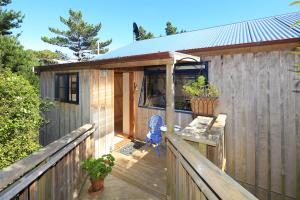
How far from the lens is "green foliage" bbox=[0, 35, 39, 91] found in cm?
1031

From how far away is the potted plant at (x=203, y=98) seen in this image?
3.74 meters

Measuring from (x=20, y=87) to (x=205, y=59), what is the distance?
14.6ft

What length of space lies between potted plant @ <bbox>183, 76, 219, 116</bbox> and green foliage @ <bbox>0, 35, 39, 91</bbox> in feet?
32.9

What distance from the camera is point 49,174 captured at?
2426 millimetres

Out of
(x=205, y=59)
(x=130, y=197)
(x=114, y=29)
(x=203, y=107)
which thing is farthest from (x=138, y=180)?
(x=114, y=29)

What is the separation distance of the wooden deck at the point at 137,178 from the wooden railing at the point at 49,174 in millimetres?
589

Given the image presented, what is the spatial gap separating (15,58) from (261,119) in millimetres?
13002

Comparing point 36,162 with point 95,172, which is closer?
point 36,162

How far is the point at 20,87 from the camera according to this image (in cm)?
417

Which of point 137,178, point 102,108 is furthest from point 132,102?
point 137,178

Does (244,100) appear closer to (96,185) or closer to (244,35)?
(244,35)

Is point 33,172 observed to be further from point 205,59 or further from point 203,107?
point 205,59

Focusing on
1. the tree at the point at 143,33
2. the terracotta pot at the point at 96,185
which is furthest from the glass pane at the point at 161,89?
the tree at the point at 143,33

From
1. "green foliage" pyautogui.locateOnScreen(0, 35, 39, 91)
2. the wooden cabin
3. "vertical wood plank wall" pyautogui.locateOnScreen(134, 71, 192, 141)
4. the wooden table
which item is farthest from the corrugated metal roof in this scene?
"green foliage" pyautogui.locateOnScreen(0, 35, 39, 91)
